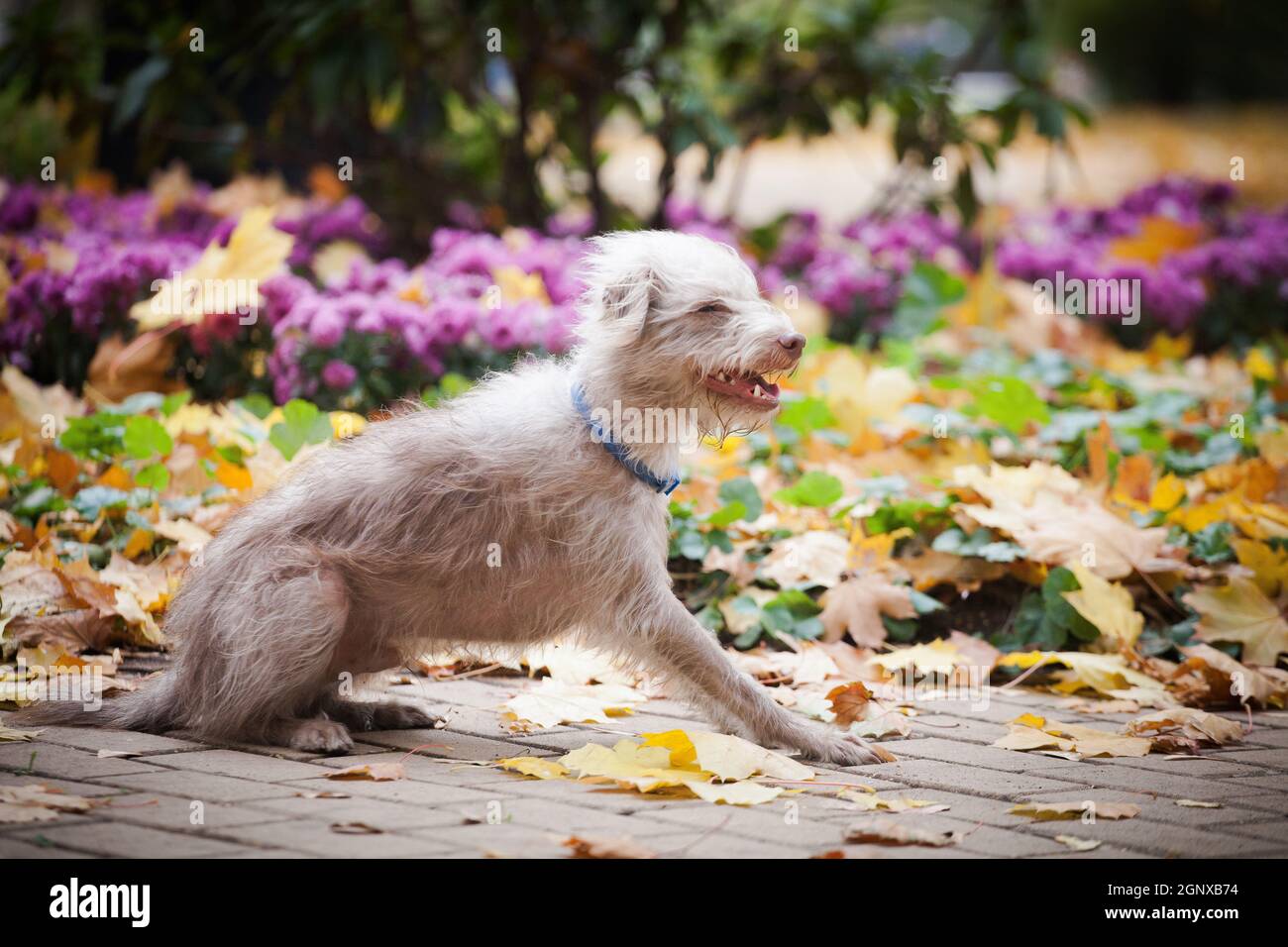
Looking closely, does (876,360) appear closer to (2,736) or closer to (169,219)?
(169,219)

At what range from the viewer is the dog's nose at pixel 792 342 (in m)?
4.04

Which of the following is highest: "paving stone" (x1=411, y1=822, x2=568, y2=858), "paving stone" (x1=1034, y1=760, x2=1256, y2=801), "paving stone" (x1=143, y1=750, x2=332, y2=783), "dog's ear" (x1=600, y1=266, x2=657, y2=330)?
"dog's ear" (x1=600, y1=266, x2=657, y2=330)

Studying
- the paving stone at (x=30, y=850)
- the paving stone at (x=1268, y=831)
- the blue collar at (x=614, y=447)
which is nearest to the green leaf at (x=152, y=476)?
the blue collar at (x=614, y=447)

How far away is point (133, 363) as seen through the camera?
6.96 meters

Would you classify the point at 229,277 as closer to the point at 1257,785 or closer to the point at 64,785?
the point at 64,785

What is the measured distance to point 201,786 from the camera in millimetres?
3422

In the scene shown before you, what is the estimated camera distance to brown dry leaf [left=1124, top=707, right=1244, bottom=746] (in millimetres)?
4172

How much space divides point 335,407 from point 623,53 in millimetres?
3833

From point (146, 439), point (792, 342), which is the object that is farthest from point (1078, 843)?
point (146, 439)

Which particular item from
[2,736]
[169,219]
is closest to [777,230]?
[169,219]

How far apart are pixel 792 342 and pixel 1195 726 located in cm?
164

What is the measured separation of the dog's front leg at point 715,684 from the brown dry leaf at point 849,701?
10.3 inches

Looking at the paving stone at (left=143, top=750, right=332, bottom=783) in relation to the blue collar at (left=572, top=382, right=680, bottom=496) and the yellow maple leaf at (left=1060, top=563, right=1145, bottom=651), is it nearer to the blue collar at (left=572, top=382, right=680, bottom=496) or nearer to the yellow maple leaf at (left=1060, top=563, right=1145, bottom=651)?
the blue collar at (left=572, top=382, right=680, bottom=496)

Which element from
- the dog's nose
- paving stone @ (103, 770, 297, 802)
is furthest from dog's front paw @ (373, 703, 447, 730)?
the dog's nose
